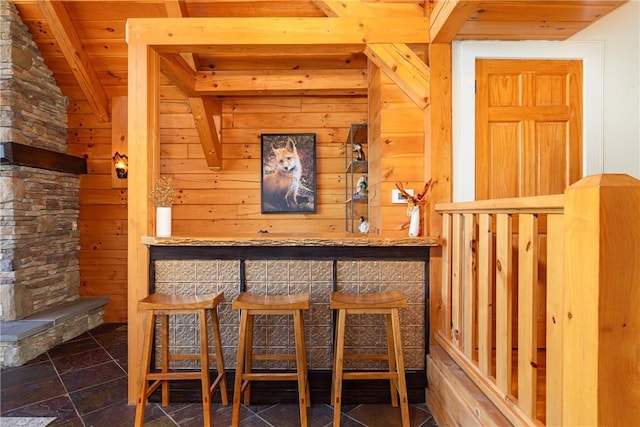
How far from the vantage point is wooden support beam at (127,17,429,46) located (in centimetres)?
219

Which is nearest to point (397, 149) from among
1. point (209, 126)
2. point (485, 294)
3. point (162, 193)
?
point (485, 294)

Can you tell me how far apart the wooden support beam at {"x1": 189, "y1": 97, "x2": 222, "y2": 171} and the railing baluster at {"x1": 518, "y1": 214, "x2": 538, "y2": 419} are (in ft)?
10.6

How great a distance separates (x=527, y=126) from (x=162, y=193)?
238cm

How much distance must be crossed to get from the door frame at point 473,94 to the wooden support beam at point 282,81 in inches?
52.0

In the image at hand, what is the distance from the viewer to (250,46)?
2.23 meters

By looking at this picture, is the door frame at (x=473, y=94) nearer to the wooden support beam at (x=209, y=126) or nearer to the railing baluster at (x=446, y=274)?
the railing baluster at (x=446, y=274)

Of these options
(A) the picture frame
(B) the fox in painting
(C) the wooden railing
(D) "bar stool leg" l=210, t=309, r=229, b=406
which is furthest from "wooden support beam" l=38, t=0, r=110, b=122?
(C) the wooden railing

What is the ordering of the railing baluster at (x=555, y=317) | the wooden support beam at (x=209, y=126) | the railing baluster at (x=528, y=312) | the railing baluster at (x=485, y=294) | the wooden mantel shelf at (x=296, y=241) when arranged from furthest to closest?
1. the wooden support beam at (x=209, y=126)
2. the wooden mantel shelf at (x=296, y=241)
3. the railing baluster at (x=485, y=294)
4. the railing baluster at (x=528, y=312)
5. the railing baluster at (x=555, y=317)

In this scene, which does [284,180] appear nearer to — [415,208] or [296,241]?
[296,241]

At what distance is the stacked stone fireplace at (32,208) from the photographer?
299 cm

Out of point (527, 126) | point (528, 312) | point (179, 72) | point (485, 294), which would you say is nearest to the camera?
point (528, 312)

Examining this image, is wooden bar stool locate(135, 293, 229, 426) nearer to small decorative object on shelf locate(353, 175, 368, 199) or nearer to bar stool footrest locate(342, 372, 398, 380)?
bar stool footrest locate(342, 372, 398, 380)

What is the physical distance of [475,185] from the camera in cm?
222

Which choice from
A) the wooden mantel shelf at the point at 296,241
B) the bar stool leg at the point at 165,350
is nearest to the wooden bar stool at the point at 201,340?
the bar stool leg at the point at 165,350
